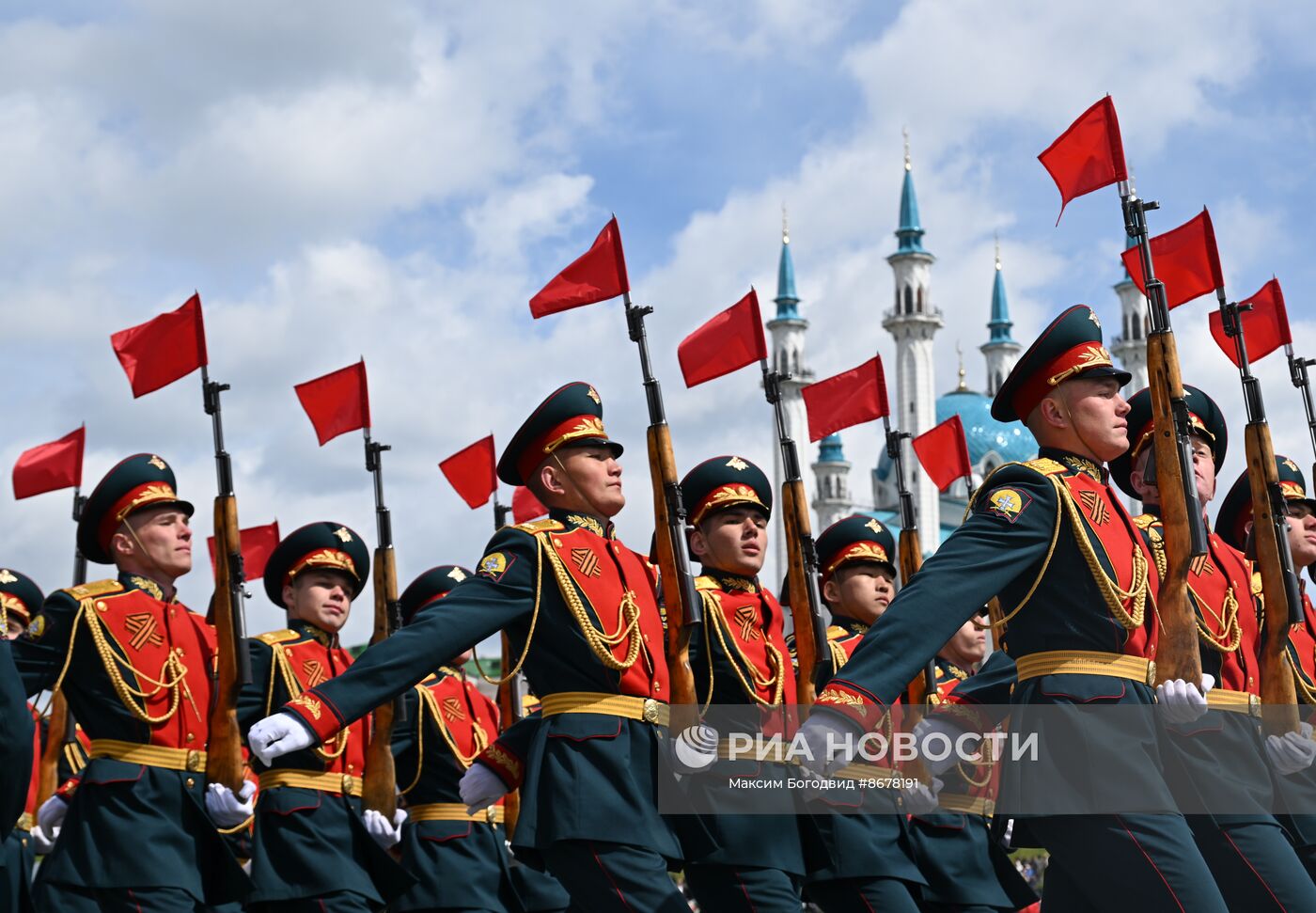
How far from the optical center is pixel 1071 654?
5.20 metres

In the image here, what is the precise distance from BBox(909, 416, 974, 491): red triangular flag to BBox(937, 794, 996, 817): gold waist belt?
3.22m

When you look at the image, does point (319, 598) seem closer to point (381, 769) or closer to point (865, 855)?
point (381, 769)

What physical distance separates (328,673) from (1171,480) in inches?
171

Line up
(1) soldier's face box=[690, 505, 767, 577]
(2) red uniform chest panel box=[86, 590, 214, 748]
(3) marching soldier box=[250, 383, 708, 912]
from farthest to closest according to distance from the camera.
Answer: (1) soldier's face box=[690, 505, 767, 577]
(2) red uniform chest panel box=[86, 590, 214, 748]
(3) marching soldier box=[250, 383, 708, 912]

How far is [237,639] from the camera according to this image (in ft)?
24.7

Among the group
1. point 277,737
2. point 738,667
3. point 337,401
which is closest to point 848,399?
point 337,401

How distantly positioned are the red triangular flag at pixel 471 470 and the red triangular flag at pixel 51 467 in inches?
86.9

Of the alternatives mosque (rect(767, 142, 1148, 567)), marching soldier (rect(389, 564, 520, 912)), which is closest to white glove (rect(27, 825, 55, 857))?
marching soldier (rect(389, 564, 520, 912))

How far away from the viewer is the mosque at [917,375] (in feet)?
197

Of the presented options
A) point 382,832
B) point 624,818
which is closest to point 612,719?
point 624,818

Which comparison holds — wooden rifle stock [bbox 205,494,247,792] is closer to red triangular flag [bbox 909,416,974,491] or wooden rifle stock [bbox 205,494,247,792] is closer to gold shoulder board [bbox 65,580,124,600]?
gold shoulder board [bbox 65,580,124,600]

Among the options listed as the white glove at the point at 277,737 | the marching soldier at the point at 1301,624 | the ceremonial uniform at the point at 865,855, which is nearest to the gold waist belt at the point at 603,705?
the white glove at the point at 277,737

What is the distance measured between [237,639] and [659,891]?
2734 mm

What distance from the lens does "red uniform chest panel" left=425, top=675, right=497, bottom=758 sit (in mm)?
9086
